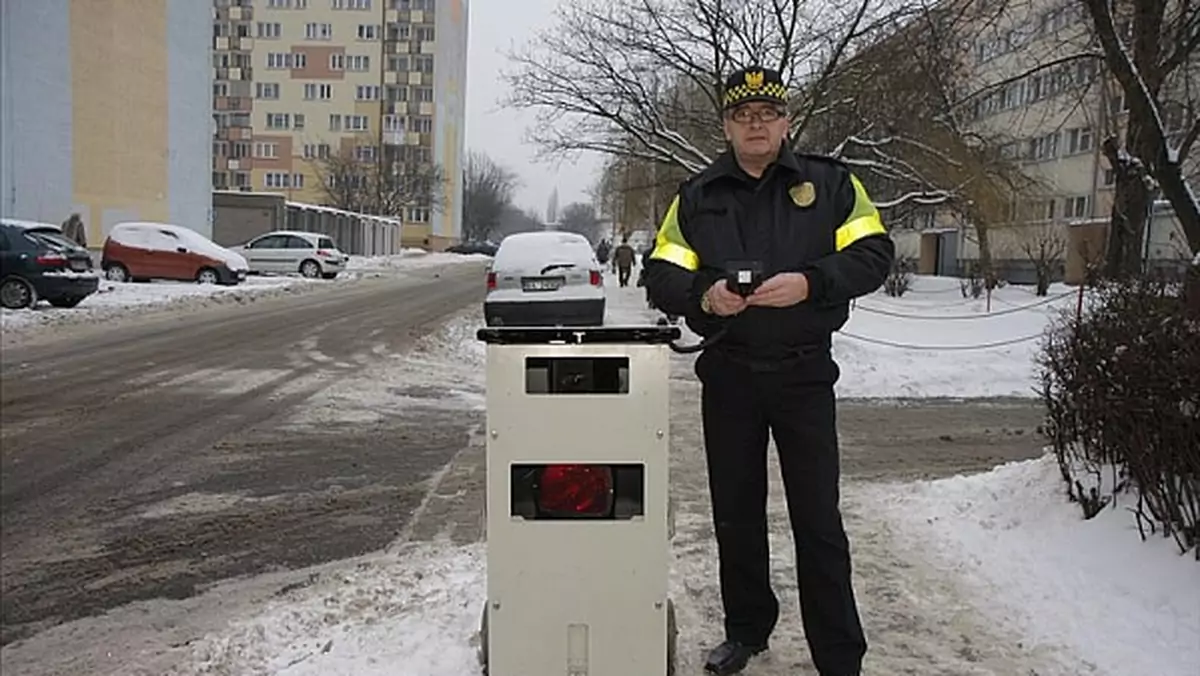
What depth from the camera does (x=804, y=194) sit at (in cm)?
308

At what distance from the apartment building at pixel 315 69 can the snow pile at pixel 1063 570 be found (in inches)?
121

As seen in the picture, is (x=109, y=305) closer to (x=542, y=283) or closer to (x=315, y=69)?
(x=315, y=69)

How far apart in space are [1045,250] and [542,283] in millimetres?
19397

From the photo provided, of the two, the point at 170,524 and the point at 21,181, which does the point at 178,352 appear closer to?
the point at 170,524

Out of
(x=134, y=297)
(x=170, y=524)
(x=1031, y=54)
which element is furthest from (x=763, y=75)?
(x=1031, y=54)

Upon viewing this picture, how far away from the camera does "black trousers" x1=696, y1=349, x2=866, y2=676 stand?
3.10 m

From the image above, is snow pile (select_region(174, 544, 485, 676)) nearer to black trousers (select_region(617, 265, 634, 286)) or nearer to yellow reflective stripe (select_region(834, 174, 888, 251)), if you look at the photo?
yellow reflective stripe (select_region(834, 174, 888, 251))

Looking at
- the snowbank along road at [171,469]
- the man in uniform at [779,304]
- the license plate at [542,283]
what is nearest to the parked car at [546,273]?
→ the license plate at [542,283]

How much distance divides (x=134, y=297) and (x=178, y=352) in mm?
2329

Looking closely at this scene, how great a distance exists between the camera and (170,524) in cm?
506

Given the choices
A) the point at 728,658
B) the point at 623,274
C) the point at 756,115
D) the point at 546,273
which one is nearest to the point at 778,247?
the point at 756,115

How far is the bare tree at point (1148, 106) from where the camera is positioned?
6.96m

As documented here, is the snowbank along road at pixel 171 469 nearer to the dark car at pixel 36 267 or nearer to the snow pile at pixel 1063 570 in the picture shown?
the dark car at pixel 36 267

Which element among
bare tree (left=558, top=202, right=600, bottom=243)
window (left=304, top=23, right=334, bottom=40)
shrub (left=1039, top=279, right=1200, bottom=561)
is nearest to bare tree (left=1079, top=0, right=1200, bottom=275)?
shrub (left=1039, top=279, right=1200, bottom=561)
